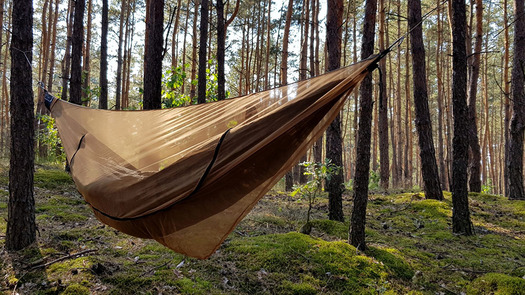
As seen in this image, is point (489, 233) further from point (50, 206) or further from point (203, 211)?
point (50, 206)

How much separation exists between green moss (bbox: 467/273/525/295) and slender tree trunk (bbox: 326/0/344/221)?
1496mm

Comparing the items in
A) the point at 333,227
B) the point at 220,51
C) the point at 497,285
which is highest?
the point at 220,51

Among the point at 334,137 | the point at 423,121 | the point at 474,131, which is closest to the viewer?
the point at 334,137

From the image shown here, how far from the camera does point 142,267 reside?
225 centimetres

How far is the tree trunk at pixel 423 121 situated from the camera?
15.5 feet

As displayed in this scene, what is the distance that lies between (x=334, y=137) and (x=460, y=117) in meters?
1.33

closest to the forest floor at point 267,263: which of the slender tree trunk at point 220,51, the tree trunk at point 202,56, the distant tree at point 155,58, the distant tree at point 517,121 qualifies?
the distant tree at point 155,58

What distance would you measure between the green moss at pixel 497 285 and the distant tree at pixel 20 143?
3.28 m

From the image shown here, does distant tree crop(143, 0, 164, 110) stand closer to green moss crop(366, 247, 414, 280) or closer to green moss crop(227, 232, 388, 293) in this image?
green moss crop(227, 232, 388, 293)

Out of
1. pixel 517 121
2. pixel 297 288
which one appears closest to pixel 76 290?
pixel 297 288

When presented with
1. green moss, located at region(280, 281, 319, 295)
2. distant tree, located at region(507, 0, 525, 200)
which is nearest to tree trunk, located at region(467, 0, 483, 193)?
distant tree, located at region(507, 0, 525, 200)

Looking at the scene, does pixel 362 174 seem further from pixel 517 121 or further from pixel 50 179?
pixel 50 179

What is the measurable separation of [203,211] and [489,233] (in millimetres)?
3584

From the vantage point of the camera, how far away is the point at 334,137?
3.70 meters
